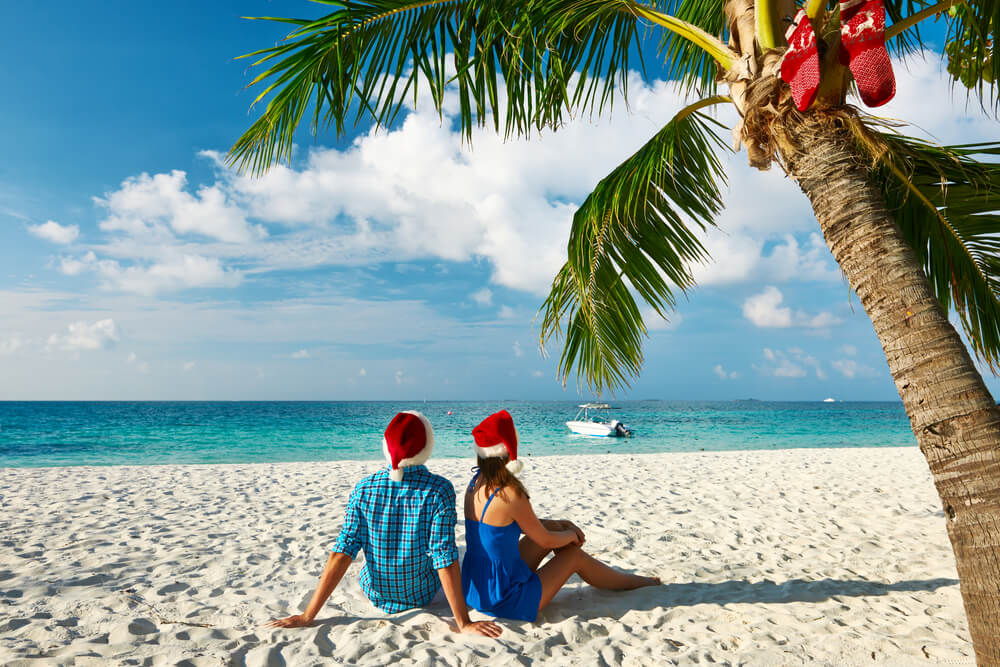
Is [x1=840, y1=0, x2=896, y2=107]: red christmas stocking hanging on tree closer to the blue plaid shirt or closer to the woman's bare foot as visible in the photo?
the blue plaid shirt

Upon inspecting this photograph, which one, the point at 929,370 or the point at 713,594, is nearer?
the point at 929,370

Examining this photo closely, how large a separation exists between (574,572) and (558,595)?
361mm

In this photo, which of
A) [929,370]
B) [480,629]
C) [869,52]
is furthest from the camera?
[480,629]

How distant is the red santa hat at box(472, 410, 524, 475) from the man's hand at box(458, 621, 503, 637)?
0.70 metres

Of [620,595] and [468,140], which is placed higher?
[468,140]

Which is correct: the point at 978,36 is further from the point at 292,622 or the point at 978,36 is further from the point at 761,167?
the point at 292,622

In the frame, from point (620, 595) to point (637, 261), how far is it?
2.25 meters

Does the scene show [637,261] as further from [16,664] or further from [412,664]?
[16,664]

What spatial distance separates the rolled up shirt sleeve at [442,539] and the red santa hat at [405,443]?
0.80 ft

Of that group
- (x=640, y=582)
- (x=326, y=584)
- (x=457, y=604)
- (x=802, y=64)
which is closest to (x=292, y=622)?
(x=326, y=584)

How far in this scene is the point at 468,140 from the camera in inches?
138

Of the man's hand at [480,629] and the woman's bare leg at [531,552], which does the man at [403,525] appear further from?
the woman's bare leg at [531,552]

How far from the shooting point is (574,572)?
2967 millimetres

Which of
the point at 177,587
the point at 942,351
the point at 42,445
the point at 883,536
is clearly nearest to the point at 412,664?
the point at 177,587
